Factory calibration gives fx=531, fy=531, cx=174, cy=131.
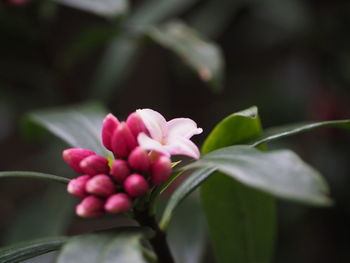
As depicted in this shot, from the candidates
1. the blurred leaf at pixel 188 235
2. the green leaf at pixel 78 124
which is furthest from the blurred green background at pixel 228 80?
the blurred leaf at pixel 188 235

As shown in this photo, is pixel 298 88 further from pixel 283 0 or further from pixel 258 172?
pixel 258 172

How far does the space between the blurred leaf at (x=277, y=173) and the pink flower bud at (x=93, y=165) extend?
0.42 feet

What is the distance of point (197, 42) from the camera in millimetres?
1355

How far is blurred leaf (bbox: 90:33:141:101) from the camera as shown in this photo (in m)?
1.66

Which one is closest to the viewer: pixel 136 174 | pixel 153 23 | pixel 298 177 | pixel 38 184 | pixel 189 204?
pixel 298 177

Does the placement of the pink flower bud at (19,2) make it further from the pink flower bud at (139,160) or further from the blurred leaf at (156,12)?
the pink flower bud at (139,160)

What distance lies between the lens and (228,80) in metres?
2.43

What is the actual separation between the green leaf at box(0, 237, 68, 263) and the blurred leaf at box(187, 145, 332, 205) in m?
0.24

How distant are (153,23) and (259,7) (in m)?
0.57

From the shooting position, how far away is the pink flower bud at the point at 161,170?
616mm

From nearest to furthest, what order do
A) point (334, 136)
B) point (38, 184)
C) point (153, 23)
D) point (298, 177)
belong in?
point (298, 177) → point (153, 23) → point (334, 136) → point (38, 184)

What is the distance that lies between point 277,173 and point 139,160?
18 cm

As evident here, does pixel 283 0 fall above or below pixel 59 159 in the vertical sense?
above

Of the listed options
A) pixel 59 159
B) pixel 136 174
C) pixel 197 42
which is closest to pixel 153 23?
pixel 197 42
